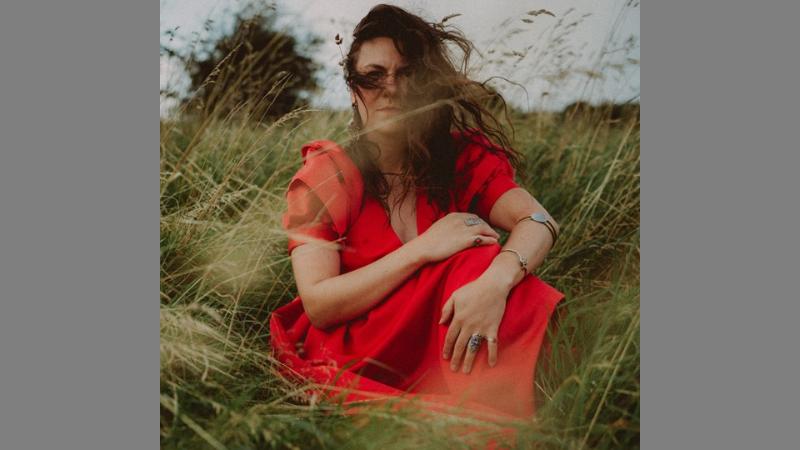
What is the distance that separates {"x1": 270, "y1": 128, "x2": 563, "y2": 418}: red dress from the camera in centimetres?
322

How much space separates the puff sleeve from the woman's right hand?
28cm

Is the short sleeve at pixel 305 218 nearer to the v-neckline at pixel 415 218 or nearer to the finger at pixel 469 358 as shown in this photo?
the v-neckline at pixel 415 218

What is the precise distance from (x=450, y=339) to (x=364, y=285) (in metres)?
0.35

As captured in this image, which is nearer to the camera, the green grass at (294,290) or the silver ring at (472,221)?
the green grass at (294,290)

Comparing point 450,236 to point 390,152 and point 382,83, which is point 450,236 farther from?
point 382,83

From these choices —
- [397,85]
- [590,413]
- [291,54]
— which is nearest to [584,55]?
[397,85]

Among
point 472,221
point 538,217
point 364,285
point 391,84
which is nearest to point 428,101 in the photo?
point 391,84

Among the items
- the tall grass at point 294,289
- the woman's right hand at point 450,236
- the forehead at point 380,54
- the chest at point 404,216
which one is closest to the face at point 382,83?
the forehead at point 380,54

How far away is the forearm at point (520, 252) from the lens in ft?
10.7

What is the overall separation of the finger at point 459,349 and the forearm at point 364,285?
0.28m

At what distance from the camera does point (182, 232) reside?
138 inches

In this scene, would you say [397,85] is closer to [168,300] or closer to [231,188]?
[231,188]


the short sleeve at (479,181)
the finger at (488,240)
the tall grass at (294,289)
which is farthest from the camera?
the short sleeve at (479,181)

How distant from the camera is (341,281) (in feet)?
10.8
